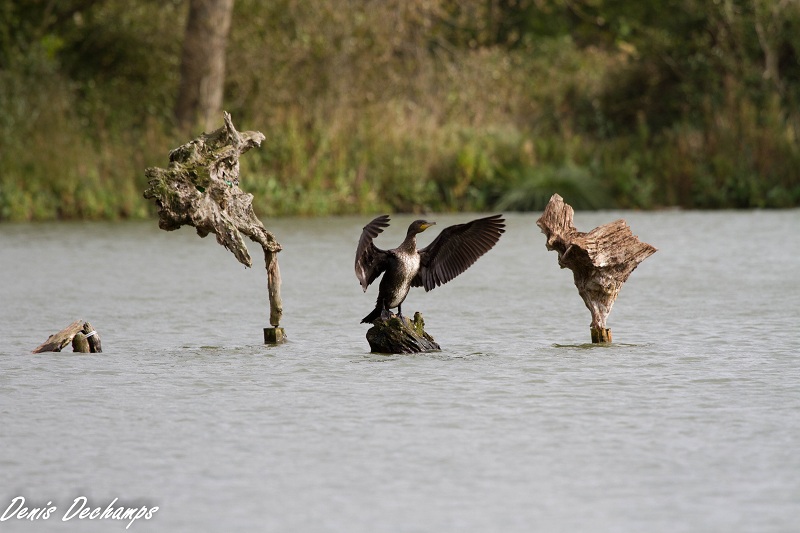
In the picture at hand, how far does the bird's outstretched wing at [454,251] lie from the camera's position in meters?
8.45

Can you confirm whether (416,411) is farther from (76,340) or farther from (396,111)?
(396,111)

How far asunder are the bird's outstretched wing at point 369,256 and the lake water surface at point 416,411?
20.0 inches

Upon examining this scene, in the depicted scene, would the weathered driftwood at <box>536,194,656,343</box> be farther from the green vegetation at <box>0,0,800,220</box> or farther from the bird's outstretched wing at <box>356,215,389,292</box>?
the green vegetation at <box>0,0,800,220</box>

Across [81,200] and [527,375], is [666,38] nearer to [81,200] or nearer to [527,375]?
[81,200]

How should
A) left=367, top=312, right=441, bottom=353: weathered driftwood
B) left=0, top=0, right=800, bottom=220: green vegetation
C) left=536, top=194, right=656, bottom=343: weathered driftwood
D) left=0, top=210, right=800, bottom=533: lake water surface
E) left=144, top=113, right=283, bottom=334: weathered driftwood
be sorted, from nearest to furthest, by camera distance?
left=0, top=210, right=800, bottom=533: lake water surface → left=144, top=113, right=283, bottom=334: weathered driftwood → left=536, top=194, right=656, bottom=343: weathered driftwood → left=367, top=312, right=441, bottom=353: weathered driftwood → left=0, top=0, right=800, bottom=220: green vegetation

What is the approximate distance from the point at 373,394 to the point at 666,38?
2086 cm

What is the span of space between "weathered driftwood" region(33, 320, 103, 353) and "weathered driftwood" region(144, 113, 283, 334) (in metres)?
0.93

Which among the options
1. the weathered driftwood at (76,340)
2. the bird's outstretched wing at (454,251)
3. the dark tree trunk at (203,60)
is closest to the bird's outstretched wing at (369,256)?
→ the bird's outstretched wing at (454,251)

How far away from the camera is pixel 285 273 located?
14.0 m

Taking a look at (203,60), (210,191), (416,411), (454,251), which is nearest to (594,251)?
(454,251)

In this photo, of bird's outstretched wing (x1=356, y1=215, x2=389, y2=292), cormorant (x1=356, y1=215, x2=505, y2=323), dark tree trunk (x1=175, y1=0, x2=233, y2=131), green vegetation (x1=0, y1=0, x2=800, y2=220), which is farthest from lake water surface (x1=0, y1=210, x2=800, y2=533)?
dark tree trunk (x1=175, y1=0, x2=233, y2=131)
